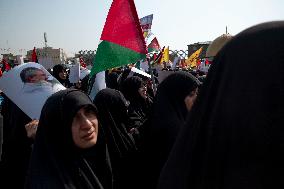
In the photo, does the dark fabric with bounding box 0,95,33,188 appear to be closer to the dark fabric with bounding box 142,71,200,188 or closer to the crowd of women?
the crowd of women

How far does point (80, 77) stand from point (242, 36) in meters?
6.89

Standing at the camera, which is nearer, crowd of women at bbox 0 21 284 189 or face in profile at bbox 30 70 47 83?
crowd of women at bbox 0 21 284 189

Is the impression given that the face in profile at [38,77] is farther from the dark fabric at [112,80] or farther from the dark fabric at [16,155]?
the dark fabric at [112,80]

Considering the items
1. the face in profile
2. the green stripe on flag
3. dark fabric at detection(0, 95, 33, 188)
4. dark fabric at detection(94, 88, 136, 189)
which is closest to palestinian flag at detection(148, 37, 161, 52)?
dark fabric at detection(94, 88, 136, 189)

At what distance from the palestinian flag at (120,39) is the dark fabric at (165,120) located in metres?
0.56

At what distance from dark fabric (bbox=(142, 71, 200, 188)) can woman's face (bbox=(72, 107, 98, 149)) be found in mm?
639

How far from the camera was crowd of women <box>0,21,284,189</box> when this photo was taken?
0.70 m

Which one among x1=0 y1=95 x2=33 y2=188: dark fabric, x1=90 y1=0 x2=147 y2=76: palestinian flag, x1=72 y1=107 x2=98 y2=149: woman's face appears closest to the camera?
x1=72 y1=107 x2=98 y2=149: woman's face

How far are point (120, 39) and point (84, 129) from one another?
4.38 feet

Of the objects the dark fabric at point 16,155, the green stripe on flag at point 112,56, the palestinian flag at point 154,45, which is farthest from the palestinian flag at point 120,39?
the palestinian flag at point 154,45

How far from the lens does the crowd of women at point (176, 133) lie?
27.7 inches

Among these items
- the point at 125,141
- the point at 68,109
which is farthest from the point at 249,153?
the point at 125,141

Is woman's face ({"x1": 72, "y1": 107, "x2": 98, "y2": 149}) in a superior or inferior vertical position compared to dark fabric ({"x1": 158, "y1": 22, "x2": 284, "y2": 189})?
inferior

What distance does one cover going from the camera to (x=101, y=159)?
2.59 meters
